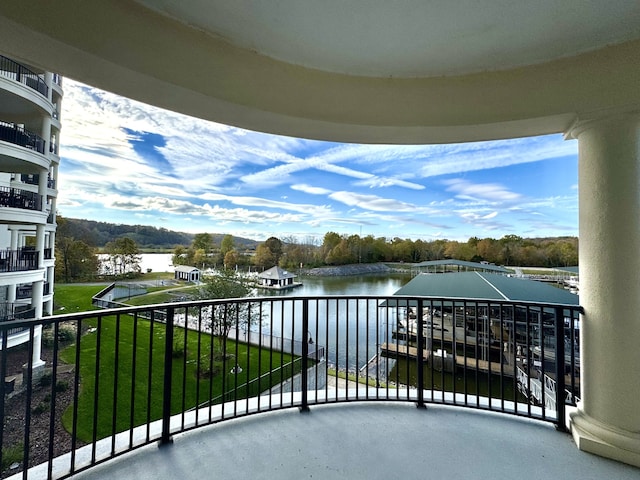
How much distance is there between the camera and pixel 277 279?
13.8ft

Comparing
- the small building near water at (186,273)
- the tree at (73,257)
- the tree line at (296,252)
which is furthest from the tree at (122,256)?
the small building near water at (186,273)

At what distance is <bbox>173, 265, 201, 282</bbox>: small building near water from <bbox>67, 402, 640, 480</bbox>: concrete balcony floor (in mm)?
3815

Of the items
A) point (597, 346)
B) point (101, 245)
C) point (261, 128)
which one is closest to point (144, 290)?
point (101, 245)

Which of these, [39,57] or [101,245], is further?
[101,245]

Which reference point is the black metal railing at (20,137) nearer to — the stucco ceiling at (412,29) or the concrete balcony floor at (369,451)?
the stucco ceiling at (412,29)

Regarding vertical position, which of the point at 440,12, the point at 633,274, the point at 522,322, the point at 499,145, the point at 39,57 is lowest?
the point at 522,322

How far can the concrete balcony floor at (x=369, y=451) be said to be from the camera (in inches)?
57.3

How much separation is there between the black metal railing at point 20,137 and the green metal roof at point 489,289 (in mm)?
7847

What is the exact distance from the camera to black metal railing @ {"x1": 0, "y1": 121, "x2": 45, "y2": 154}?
5707mm

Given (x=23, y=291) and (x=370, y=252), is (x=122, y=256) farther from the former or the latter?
(x=23, y=291)

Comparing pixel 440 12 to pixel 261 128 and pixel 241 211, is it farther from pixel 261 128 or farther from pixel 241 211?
pixel 241 211

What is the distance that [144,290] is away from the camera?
4.31 metres

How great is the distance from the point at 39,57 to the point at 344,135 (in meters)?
1.76

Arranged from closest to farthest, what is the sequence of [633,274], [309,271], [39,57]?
[39,57] < [633,274] < [309,271]
